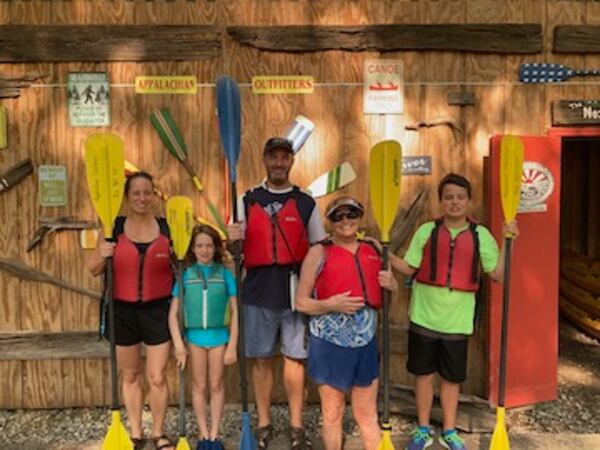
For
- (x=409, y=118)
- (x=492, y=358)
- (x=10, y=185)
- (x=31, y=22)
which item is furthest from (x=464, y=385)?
(x=31, y=22)

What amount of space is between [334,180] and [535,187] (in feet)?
4.04

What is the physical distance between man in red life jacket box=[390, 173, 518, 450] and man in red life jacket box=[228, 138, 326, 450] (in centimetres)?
50

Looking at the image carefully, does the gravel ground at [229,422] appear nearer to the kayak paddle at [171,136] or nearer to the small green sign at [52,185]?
the kayak paddle at [171,136]

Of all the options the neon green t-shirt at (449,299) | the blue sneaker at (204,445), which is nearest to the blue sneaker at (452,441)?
the neon green t-shirt at (449,299)

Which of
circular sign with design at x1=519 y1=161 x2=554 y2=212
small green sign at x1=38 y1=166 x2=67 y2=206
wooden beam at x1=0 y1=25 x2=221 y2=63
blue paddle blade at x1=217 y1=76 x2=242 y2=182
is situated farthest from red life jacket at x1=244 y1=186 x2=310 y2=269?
circular sign with design at x1=519 y1=161 x2=554 y2=212

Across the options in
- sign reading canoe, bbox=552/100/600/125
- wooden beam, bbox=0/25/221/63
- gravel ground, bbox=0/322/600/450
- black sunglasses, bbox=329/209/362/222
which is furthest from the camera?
sign reading canoe, bbox=552/100/600/125

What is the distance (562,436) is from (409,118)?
202 cm

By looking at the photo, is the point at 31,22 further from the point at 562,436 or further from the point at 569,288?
the point at 569,288

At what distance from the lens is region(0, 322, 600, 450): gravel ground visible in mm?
3645

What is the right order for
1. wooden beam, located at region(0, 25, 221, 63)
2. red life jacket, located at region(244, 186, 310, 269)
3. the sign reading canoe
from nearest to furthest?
red life jacket, located at region(244, 186, 310, 269), wooden beam, located at region(0, 25, 221, 63), the sign reading canoe

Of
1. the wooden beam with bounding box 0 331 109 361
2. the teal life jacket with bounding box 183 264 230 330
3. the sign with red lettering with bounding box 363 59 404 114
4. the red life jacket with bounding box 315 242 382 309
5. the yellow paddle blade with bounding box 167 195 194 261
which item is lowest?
the wooden beam with bounding box 0 331 109 361

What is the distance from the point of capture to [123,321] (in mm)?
2943

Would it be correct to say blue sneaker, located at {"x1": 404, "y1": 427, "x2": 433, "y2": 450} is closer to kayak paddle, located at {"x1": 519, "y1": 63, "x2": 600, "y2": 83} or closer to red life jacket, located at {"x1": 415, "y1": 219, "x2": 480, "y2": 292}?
red life jacket, located at {"x1": 415, "y1": 219, "x2": 480, "y2": 292}

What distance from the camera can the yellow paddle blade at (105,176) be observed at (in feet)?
9.33
